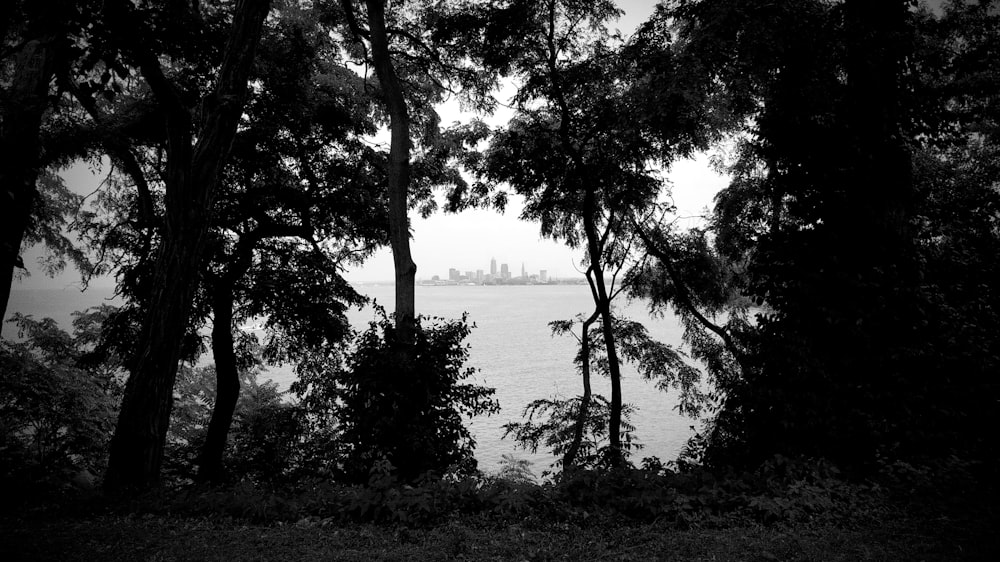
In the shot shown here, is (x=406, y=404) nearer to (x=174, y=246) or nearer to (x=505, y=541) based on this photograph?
(x=505, y=541)

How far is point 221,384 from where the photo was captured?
11750 millimetres

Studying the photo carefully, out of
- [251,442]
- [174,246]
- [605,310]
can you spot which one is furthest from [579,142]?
[251,442]

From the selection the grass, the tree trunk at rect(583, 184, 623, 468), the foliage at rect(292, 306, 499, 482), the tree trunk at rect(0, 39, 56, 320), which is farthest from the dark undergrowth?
the tree trunk at rect(583, 184, 623, 468)

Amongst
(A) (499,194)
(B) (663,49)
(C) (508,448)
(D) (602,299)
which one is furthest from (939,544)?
(C) (508,448)

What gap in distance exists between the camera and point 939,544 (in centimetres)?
440

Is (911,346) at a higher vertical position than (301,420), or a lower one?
higher

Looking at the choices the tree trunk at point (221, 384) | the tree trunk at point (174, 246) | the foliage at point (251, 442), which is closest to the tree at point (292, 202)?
the tree trunk at point (221, 384)

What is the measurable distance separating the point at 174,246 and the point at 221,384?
6302 mm

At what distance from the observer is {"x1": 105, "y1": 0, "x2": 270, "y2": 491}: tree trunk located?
259 inches

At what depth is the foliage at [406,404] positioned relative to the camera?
298 inches

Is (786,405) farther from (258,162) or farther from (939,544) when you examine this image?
(258,162)

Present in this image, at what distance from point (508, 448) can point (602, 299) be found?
1098 cm

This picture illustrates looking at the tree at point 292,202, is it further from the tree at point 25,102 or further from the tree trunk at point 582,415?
the tree trunk at point 582,415

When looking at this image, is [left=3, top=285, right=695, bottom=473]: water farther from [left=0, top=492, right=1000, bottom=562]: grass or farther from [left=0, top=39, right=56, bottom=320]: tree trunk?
[left=0, top=39, right=56, bottom=320]: tree trunk
